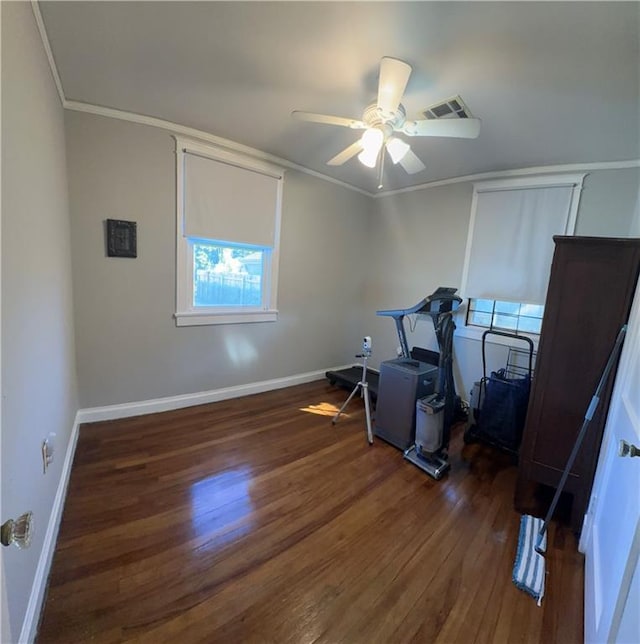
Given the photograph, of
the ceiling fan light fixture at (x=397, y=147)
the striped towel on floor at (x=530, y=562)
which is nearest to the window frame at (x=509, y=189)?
the ceiling fan light fixture at (x=397, y=147)

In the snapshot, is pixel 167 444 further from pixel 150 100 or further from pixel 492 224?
pixel 492 224

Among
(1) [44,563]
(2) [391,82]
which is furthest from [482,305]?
(1) [44,563]

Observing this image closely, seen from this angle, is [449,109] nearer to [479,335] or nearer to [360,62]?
[360,62]

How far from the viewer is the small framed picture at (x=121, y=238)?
2.41 m

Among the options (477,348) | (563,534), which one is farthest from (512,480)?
(477,348)

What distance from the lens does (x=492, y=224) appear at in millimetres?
3029

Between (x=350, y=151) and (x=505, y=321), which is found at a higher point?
(x=350, y=151)

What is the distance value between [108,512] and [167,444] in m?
0.68

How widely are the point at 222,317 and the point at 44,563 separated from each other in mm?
2106

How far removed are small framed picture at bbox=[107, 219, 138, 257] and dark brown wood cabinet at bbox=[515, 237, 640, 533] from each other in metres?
3.06

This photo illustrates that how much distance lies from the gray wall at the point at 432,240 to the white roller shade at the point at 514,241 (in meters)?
0.13

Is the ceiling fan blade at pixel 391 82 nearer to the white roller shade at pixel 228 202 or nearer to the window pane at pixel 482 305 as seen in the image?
the white roller shade at pixel 228 202

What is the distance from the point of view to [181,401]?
2.95 meters

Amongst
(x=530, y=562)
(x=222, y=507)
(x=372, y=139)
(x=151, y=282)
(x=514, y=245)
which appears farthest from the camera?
(x=514, y=245)
